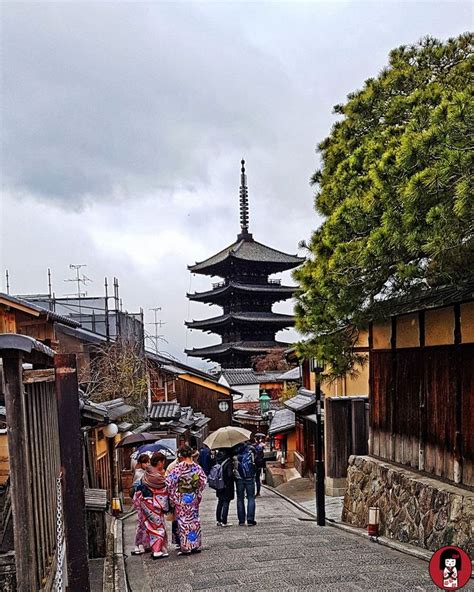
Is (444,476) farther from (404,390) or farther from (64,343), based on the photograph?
(64,343)

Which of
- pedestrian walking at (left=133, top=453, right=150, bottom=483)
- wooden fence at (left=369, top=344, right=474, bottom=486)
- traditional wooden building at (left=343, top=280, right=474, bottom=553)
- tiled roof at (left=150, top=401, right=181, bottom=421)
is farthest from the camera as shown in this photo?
tiled roof at (left=150, top=401, right=181, bottom=421)

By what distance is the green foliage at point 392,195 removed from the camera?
5.78 metres

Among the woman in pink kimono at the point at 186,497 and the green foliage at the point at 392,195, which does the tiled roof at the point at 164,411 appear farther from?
the green foliage at the point at 392,195

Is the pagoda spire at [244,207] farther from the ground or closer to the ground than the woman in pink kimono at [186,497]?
farther from the ground

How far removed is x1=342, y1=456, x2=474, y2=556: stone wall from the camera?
27.2ft

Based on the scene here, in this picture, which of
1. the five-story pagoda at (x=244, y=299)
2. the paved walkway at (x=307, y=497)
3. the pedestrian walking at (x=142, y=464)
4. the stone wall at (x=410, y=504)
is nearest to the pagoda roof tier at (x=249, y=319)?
the five-story pagoda at (x=244, y=299)

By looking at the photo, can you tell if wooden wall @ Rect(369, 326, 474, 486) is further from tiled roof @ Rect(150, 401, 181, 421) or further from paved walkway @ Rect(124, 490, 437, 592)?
tiled roof @ Rect(150, 401, 181, 421)

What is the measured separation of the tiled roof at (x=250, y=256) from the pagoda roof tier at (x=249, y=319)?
4.05 meters

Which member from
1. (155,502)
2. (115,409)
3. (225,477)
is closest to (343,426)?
(115,409)

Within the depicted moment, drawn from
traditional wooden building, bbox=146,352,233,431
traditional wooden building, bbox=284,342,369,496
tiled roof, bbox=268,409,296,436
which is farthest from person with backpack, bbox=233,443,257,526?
traditional wooden building, bbox=146,352,233,431

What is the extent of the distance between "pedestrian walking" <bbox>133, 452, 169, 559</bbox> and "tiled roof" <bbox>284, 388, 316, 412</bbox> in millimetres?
11579

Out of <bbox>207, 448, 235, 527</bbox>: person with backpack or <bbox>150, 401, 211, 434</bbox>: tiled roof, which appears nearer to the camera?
<bbox>207, 448, 235, 527</bbox>: person with backpack

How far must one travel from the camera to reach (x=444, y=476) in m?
9.27

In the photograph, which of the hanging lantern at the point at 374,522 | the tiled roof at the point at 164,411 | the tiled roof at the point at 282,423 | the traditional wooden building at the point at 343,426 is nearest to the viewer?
the hanging lantern at the point at 374,522
